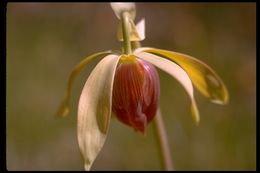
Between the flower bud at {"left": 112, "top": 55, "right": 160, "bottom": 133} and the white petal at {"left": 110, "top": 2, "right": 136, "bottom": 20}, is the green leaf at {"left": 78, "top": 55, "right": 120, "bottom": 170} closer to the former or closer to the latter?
the flower bud at {"left": 112, "top": 55, "right": 160, "bottom": 133}

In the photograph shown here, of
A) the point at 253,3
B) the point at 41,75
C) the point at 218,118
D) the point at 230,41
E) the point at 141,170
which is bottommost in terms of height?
the point at 141,170

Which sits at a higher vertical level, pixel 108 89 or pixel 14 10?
pixel 14 10

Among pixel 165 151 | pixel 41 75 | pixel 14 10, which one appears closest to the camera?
pixel 165 151

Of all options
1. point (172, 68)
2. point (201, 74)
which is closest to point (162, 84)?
point (201, 74)

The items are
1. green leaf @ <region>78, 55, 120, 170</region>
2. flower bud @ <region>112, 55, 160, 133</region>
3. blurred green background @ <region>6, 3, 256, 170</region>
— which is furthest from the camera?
blurred green background @ <region>6, 3, 256, 170</region>

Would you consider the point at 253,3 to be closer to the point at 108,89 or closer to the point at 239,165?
the point at 239,165

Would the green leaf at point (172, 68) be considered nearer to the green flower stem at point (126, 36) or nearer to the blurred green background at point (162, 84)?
the green flower stem at point (126, 36)

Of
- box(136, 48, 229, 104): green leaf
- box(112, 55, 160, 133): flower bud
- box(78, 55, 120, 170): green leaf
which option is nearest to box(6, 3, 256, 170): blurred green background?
box(136, 48, 229, 104): green leaf

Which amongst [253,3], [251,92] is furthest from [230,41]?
[251,92]
